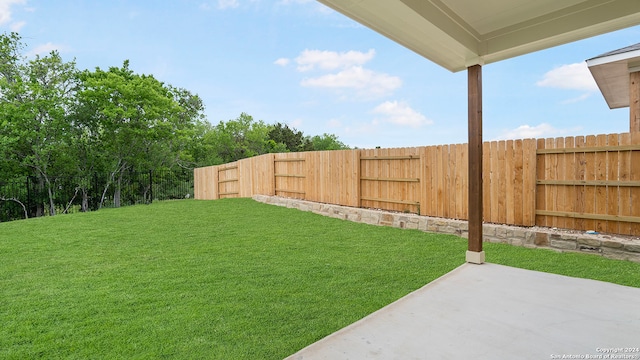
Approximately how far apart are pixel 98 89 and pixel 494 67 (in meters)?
14.6

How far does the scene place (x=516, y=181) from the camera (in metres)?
5.29

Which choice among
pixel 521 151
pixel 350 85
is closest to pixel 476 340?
pixel 521 151

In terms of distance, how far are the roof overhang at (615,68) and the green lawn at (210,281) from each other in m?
3.59

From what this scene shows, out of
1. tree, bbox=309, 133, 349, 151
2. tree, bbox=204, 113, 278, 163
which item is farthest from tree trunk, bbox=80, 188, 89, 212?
tree, bbox=309, 133, 349, 151

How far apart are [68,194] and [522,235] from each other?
15.5m

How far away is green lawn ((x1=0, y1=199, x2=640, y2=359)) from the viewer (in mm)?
2264

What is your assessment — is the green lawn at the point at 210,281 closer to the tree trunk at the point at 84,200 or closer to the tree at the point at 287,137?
the tree trunk at the point at 84,200

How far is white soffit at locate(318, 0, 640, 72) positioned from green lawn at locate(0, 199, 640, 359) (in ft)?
7.41

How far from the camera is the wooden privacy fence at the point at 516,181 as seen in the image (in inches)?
177

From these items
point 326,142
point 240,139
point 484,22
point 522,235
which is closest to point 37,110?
point 484,22

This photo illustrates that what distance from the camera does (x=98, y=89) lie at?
1318 cm

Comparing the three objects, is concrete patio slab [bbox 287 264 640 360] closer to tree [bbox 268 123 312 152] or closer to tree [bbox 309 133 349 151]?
tree [bbox 268 123 312 152]

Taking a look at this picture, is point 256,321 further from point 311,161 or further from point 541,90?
point 541,90

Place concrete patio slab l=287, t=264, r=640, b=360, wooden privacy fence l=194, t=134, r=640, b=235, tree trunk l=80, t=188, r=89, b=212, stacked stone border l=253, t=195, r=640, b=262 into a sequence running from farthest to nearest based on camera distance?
1. tree trunk l=80, t=188, r=89, b=212
2. wooden privacy fence l=194, t=134, r=640, b=235
3. stacked stone border l=253, t=195, r=640, b=262
4. concrete patio slab l=287, t=264, r=640, b=360
